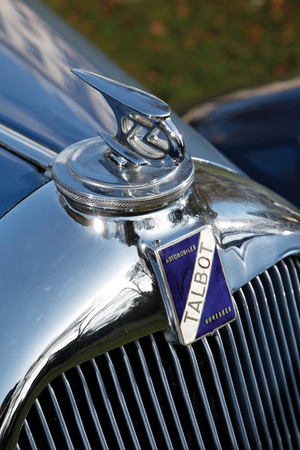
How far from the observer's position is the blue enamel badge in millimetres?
1123

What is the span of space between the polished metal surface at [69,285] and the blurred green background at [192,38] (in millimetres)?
3526

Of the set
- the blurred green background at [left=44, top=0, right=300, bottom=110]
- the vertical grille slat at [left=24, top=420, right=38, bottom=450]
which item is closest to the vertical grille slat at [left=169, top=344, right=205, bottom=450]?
the vertical grille slat at [left=24, top=420, right=38, bottom=450]

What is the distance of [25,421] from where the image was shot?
3.46ft

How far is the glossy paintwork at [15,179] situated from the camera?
1.21 meters

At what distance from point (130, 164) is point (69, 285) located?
0.98 ft

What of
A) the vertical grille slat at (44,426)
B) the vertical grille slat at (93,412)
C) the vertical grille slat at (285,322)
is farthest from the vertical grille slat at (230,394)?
the vertical grille slat at (44,426)

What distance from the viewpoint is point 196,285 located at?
116cm

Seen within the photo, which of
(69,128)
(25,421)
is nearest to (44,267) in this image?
(25,421)

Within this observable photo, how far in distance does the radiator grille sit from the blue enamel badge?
0.06 meters

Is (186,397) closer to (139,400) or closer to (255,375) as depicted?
(139,400)

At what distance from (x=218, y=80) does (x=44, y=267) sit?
397cm

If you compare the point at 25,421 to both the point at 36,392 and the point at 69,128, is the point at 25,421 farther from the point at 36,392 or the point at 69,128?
the point at 69,128

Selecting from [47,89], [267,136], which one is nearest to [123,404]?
[47,89]

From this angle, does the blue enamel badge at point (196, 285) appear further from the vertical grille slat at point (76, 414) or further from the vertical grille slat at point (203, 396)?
the vertical grille slat at point (76, 414)
